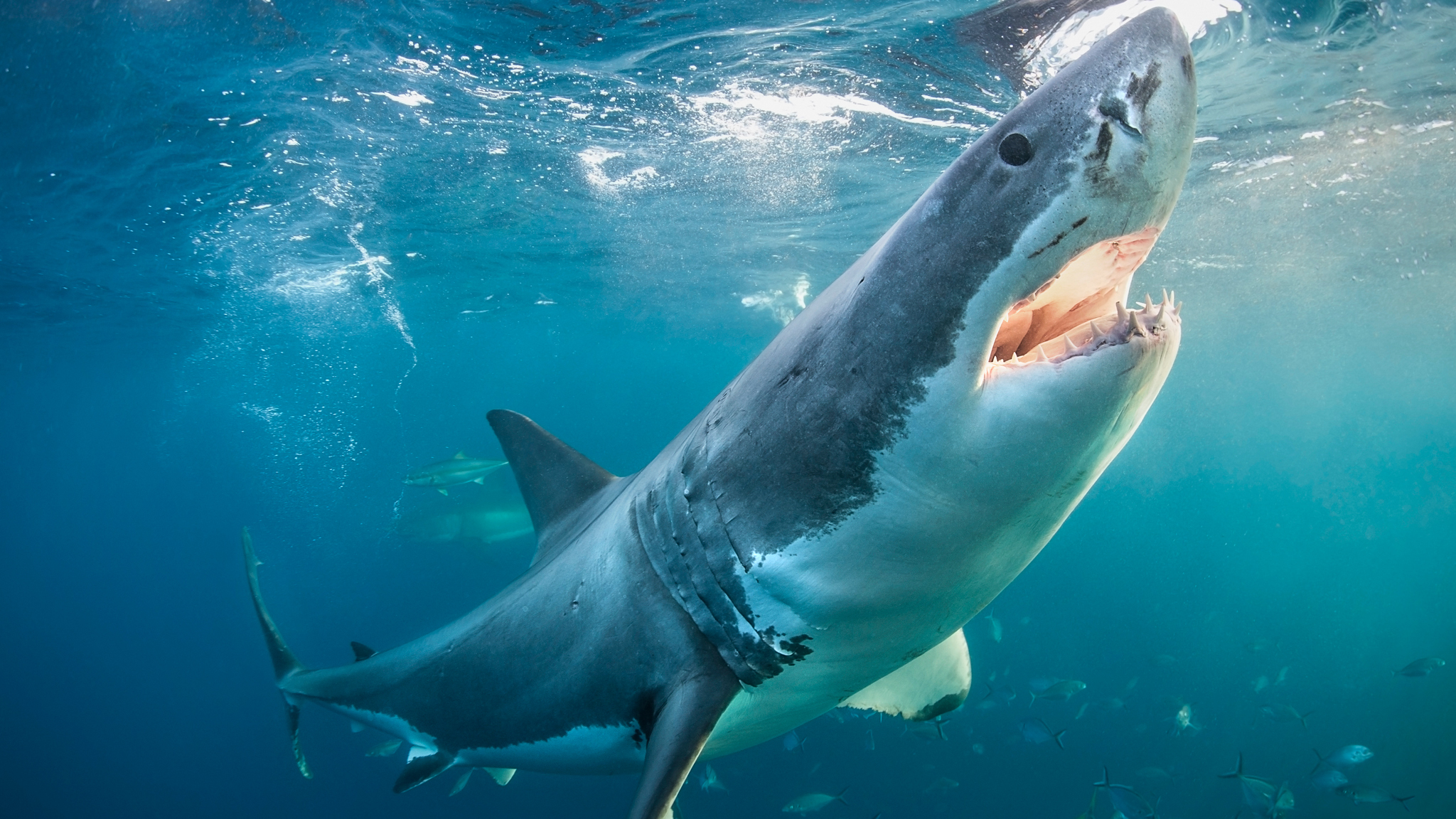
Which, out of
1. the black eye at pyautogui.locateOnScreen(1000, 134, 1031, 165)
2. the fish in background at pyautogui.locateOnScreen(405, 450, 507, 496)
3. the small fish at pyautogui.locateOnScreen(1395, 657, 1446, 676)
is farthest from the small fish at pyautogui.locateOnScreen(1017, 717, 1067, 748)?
the fish in background at pyautogui.locateOnScreen(405, 450, 507, 496)

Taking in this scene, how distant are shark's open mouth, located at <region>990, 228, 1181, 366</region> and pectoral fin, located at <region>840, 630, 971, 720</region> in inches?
78.4

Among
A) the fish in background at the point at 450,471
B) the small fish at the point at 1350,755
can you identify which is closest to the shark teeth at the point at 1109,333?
the small fish at the point at 1350,755

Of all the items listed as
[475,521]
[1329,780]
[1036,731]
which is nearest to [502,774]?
[1036,731]

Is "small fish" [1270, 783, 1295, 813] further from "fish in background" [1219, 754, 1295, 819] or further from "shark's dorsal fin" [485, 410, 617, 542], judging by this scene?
"shark's dorsal fin" [485, 410, 617, 542]

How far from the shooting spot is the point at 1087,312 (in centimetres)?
179

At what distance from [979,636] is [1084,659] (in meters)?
5.34

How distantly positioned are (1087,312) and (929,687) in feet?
7.53

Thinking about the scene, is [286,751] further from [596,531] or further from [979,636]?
[596,531]

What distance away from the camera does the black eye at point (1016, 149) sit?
138 cm

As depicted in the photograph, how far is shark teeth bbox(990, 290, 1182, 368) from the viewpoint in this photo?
1445 millimetres

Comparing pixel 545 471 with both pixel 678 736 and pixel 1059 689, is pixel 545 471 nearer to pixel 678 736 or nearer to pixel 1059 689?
pixel 678 736

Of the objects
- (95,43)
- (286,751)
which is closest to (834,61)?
(95,43)

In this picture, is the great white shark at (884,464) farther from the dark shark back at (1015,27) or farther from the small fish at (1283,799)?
the small fish at (1283,799)

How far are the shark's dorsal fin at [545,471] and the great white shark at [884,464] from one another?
759 millimetres
